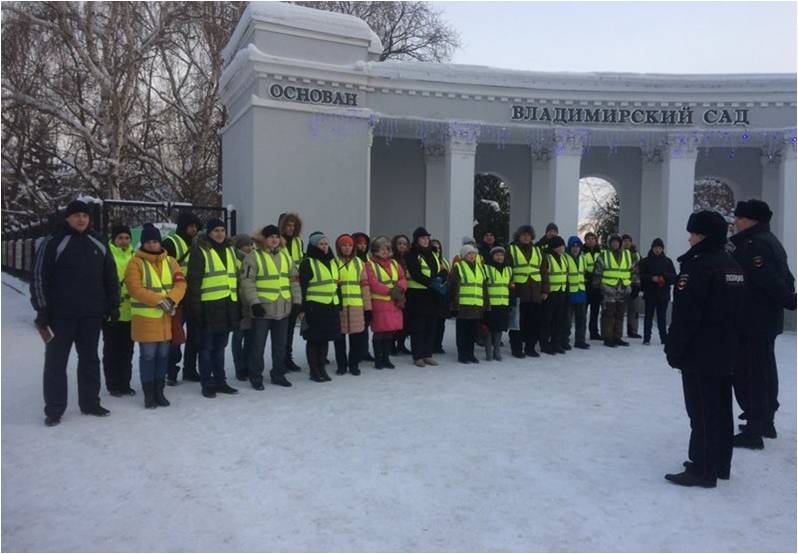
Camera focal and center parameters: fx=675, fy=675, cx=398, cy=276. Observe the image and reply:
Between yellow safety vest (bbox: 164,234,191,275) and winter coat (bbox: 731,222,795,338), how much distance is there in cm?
554

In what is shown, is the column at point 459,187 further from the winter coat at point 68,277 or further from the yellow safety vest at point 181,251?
the winter coat at point 68,277

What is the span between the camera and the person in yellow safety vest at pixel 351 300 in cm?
813

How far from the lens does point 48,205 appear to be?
25531 millimetres

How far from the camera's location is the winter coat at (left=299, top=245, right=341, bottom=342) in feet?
25.3

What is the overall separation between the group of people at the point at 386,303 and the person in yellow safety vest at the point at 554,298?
0.08 ft

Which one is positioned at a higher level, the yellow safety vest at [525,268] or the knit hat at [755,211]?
the knit hat at [755,211]

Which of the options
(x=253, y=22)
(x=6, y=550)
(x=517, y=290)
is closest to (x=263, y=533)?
(x=6, y=550)

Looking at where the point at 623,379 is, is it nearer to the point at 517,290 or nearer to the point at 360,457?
the point at 517,290

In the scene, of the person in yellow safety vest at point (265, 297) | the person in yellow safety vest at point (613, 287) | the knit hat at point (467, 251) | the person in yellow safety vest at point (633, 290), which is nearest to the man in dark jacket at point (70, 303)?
the person in yellow safety vest at point (265, 297)

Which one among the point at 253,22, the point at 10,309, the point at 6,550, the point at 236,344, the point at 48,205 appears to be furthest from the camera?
the point at 48,205

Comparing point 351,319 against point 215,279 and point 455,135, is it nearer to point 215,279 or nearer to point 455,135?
point 215,279

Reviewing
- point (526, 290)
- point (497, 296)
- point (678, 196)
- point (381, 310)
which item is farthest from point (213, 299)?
point (678, 196)

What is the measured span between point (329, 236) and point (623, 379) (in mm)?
7784

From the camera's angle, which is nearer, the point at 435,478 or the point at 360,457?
the point at 435,478
